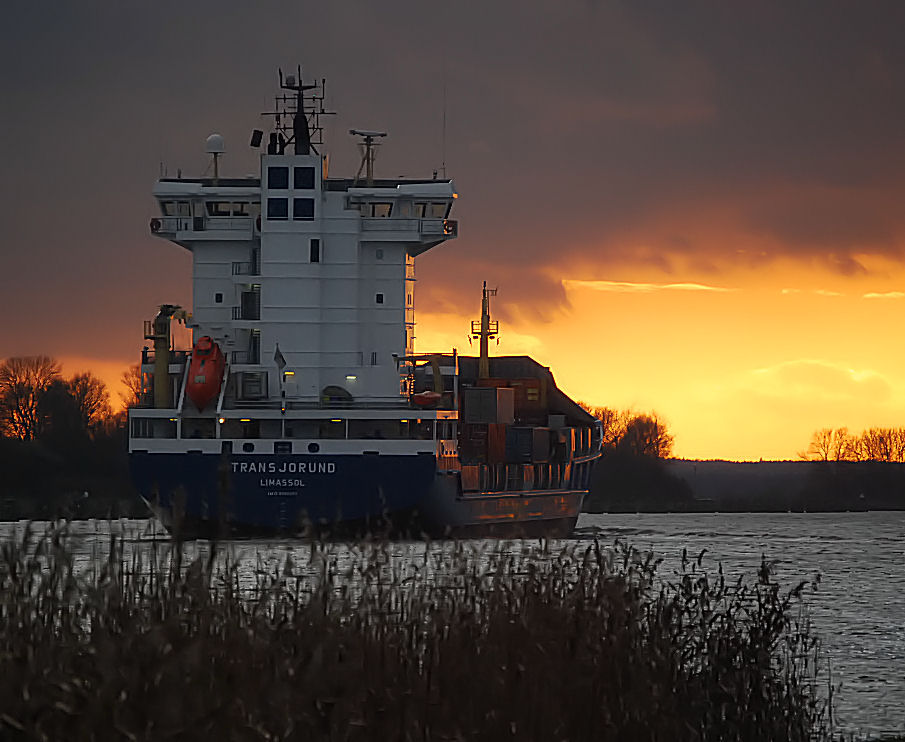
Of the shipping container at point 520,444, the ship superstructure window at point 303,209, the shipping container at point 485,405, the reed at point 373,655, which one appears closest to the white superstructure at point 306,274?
the ship superstructure window at point 303,209

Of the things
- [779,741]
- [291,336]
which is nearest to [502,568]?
[779,741]

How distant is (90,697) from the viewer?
6086 mm

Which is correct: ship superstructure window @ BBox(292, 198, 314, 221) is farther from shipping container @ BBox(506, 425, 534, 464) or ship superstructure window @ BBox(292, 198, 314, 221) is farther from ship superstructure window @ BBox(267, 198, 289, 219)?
shipping container @ BBox(506, 425, 534, 464)

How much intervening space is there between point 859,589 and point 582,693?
24290 millimetres

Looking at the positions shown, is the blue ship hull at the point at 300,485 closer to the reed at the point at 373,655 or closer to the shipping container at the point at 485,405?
the shipping container at the point at 485,405

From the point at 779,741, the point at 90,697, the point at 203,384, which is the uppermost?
the point at 203,384

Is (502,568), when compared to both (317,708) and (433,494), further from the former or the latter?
(433,494)

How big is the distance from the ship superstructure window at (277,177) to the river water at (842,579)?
11348mm

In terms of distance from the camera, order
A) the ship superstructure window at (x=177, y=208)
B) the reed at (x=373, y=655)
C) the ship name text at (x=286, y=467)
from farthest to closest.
Answer: 1. the ship superstructure window at (x=177, y=208)
2. the ship name text at (x=286, y=467)
3. the reed at (x=373, y=655)

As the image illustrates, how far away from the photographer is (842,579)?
1379 inches

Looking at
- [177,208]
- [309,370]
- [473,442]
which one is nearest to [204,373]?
[309,370]

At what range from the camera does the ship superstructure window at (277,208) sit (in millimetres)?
46594

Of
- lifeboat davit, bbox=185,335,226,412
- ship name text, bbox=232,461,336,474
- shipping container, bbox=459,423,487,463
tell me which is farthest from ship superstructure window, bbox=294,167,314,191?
shipping container, bbox=459,423,487,463

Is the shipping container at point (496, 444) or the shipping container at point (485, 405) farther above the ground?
the shipping container at point (485, 405)
